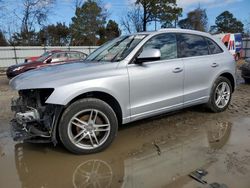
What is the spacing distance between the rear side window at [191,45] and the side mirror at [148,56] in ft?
2.77

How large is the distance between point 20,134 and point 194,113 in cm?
364

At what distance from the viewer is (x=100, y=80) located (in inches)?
155

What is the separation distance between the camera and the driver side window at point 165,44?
4.70 metres

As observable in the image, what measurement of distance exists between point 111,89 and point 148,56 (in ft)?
2.67

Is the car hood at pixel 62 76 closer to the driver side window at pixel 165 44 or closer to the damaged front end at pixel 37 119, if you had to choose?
the damaged front end at pixel 37 119

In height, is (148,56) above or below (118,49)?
below

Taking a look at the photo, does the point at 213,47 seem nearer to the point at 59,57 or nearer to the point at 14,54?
the point at 59,57

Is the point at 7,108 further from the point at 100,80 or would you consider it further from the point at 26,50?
the point at 26,50

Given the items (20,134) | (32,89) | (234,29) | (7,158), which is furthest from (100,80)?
(234,29)

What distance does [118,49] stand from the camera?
15.5 ft

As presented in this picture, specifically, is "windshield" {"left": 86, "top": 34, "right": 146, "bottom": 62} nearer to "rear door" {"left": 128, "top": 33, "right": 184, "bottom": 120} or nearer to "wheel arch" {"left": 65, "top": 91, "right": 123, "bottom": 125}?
"rear door" {"left": 128, "top": 33, "right": 184, "bottom": 120}

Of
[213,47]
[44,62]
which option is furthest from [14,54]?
[213,47]

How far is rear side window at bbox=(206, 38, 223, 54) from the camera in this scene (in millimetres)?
5616

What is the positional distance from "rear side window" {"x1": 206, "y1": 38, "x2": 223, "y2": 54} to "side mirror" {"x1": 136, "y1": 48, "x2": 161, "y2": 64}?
179 cm
